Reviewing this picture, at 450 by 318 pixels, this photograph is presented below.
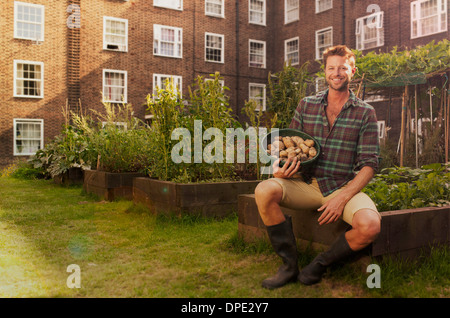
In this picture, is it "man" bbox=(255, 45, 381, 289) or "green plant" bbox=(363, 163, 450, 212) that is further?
"green plant" bbox=(363, 163, 450, 212)

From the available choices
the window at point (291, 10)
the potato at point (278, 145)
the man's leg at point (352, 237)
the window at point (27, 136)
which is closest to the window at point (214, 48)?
the window at point (291, 10)

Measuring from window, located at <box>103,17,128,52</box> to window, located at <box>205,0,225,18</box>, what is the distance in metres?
5.07

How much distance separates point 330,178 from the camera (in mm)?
3195

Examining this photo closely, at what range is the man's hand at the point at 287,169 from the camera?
309 cm

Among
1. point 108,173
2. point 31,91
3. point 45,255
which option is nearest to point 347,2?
point 31,91

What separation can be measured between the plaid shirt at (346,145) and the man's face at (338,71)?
0.14 metres

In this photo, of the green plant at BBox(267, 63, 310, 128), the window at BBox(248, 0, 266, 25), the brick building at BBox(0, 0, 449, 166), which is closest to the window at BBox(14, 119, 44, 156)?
the brick building at BBox(0, 0, 449, 166)

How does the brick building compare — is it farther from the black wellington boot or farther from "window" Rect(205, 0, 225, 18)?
the black wellington boot

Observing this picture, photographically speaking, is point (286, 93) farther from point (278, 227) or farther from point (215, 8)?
point (215, 8)

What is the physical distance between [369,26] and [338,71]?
17.7 metres

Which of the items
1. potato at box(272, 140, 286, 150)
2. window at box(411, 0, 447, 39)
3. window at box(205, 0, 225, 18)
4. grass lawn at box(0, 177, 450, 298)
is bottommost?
grass lawn at box(0, 177, 450, 298)

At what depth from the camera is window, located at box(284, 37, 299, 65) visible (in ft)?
77.3

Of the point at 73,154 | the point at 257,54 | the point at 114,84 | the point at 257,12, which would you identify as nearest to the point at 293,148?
the point at 73,154
